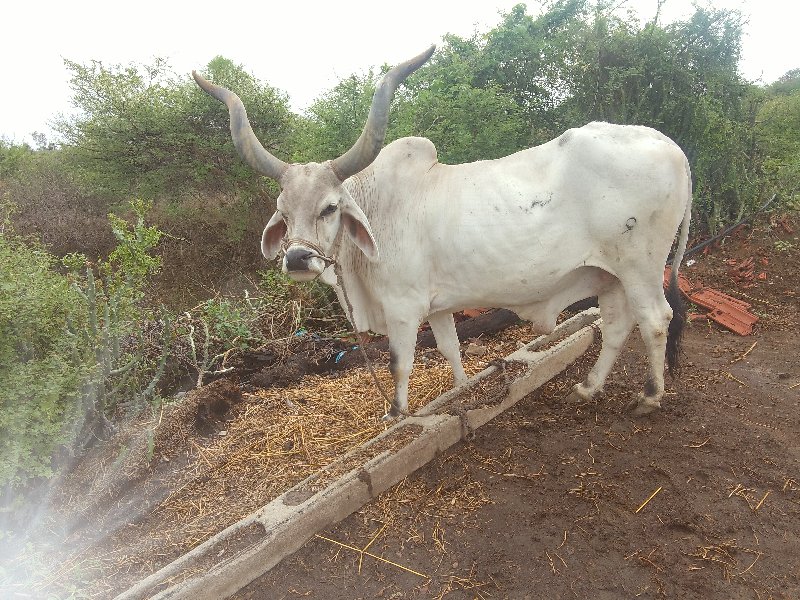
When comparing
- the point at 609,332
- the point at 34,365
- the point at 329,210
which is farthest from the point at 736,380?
the point at 34,365

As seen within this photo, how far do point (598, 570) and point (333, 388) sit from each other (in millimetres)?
2385

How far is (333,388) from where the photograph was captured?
429cm

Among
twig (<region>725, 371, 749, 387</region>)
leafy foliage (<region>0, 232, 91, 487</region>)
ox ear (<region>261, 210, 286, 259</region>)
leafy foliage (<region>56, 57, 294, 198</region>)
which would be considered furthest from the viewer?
leafy foliage (<region>56, 57, 294, 198</region>)

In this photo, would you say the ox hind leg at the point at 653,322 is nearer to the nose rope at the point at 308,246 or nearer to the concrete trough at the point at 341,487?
the concrete trough at the point at 341,487

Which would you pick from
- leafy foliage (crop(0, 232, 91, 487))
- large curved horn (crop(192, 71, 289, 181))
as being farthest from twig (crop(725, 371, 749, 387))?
leafy foliage (crop(0, 232, 91, 487))

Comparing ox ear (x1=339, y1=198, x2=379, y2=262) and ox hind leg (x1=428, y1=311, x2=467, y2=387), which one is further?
ox hind leg (x1=428, y1=311, x2=467, y2=387)

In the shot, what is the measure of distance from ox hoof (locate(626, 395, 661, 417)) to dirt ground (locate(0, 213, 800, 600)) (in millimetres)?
64

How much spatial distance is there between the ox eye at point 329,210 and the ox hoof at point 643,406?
2306 mm

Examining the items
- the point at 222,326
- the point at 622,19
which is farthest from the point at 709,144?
the point at 222,326

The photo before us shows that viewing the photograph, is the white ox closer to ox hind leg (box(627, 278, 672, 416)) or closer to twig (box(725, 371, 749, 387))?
ox hind leg (box(627, 278, 672, 416))

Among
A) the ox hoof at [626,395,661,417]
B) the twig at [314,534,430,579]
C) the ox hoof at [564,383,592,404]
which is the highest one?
the twig at [314,534,430,579]

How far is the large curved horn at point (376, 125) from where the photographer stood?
8.84 feet

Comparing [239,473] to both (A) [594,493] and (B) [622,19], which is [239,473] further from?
(B) [622,19]

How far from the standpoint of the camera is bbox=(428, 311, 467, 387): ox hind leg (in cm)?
374
